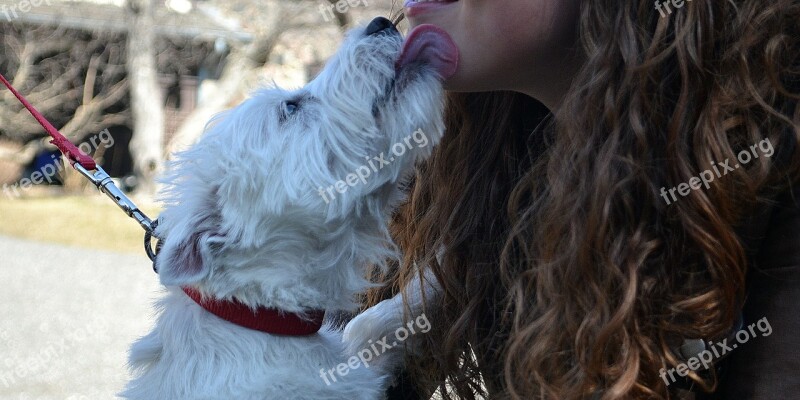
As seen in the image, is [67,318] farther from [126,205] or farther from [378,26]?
[378,26]

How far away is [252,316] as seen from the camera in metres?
2.28

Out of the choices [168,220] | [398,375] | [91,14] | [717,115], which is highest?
[91,14]

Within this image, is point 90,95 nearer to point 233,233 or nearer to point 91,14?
point 91,14

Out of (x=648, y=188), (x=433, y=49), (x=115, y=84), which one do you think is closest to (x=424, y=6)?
(x=433, y=49)

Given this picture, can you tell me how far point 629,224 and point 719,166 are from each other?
23 centimetres

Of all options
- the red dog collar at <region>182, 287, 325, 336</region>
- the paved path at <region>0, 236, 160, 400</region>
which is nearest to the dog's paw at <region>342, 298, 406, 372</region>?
the red dog collar at <region>182, 287, 325, 336</region>

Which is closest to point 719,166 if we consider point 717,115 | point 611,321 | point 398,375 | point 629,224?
point 717,115

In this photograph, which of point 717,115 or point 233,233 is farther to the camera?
point 233,233

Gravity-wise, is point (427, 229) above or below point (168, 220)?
below

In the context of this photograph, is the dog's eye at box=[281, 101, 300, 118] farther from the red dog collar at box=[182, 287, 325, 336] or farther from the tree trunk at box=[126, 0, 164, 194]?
the tree trunk at box=[126, 0, 164, 194]

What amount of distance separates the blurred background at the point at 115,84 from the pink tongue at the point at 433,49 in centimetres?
937

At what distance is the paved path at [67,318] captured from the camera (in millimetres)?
6770

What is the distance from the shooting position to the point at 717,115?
188cm

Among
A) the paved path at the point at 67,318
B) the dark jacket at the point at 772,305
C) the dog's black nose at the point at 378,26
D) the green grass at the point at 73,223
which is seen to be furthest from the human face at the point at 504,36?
the green grass at the point at 73,223
